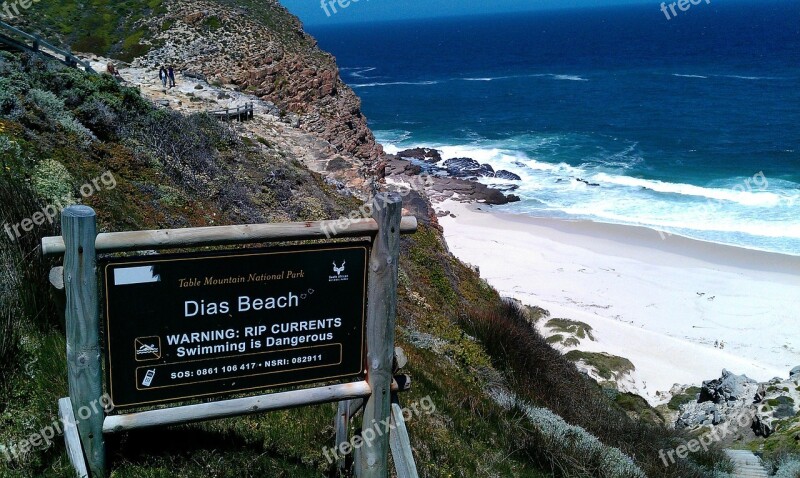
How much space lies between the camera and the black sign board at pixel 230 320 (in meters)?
3.74

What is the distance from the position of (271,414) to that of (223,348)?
156 cm

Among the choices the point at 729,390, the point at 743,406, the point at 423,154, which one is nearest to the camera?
the point at 743,406

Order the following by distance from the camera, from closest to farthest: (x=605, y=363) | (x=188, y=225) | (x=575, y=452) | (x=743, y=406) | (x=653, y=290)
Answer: (x=575, y=452) → (x=188, y=225) → (x=743, y=406) → (x=605, y=363) → (x=653, y=290)

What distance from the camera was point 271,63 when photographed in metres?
33.9

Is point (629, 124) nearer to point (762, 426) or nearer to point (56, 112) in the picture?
point (762, 426)

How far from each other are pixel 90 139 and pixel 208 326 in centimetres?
813

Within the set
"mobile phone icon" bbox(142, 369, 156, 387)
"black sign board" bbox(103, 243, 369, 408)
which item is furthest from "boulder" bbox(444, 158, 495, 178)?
"mobile phone icon" bbox(142, 369, 156, 387)

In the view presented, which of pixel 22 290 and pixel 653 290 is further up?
pixel 22 290

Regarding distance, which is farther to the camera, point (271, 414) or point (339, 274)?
point (271, 414)

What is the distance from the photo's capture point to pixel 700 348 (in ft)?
74.6

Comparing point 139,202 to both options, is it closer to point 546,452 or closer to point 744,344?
point 546,452

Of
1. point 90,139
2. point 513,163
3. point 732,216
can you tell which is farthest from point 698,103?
point 90,139

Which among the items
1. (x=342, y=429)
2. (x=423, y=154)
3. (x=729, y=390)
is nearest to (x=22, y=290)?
(x=342, y=429)

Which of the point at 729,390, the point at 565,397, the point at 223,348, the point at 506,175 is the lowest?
the point at 506,175
